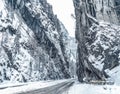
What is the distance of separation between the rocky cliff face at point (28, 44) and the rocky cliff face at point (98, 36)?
904 inches

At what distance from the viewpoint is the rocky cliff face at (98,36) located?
159ft

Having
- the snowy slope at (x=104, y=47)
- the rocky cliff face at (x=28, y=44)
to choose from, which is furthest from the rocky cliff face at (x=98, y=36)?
the rocky cliff face at (x=28, y=44)

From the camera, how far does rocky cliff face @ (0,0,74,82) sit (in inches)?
3034

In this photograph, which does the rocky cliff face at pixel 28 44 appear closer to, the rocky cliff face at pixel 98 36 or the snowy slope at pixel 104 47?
the rocky cliff face at pixel 98 36

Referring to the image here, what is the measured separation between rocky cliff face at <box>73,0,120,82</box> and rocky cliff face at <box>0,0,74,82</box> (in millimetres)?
22961

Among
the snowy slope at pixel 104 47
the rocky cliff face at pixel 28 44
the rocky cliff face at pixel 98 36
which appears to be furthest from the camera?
the rocky cliff face at pixel 28 44

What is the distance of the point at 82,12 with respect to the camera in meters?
62.7

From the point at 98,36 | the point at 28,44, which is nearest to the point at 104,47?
the point at 98,36

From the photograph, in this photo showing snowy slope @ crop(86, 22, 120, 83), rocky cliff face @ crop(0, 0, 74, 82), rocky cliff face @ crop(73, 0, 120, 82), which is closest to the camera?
snowy slope @ crop(86, 22, 120, 83)

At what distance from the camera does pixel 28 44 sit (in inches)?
3676

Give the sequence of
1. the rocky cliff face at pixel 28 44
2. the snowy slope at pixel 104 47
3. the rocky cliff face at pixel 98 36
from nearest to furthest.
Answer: the snowy slope at pixel 104 47 → the rocky cliff face at pixel 98 36 → the rocky cliff face at pixel 28 44

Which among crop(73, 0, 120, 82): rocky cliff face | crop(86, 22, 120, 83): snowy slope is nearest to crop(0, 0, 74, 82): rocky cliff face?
crop(73, 0, 120, 82): rocky cliff face

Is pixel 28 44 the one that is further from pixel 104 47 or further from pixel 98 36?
pixel 104 47

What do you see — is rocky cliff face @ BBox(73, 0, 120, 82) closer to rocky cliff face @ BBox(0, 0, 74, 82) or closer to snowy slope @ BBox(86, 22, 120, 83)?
snowy slope @ BBox(86, 22, 120, 83)
